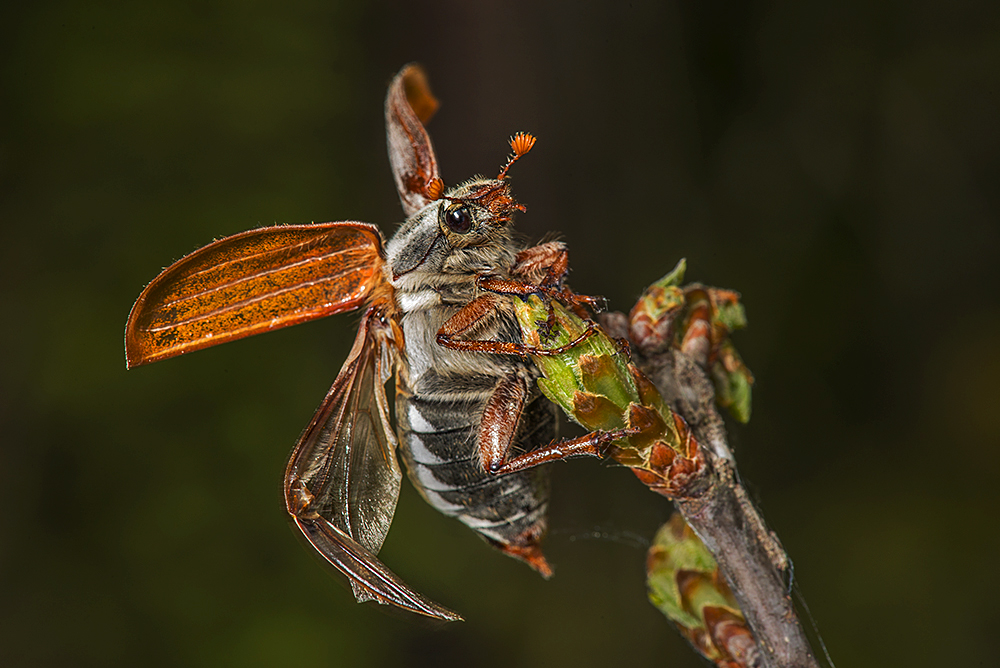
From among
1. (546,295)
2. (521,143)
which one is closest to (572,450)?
(546,295)

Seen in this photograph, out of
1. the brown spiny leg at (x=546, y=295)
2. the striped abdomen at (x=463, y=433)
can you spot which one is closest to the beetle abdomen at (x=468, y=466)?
the striped abdomen at (x=463, y=433)

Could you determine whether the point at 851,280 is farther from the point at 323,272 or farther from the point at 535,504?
the point at 323,272

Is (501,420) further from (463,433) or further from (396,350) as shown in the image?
(396,350)

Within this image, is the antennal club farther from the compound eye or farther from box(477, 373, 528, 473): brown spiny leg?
box(477, 373, 528, 473): brown spiny leg

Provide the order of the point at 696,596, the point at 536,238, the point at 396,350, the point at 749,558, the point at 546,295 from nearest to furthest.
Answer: the point at 749,558 < the point at 546,295 < the point at 696,596 < the point at 396,350 < the point at 536,238

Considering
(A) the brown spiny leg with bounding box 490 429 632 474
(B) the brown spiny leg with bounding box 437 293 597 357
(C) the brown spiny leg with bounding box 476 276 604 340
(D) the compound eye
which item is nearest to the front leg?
(A) the brown spiny leg with bounding box 490 429 632 474

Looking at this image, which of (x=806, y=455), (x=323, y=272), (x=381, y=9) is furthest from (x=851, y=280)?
(x=381, y=9)
